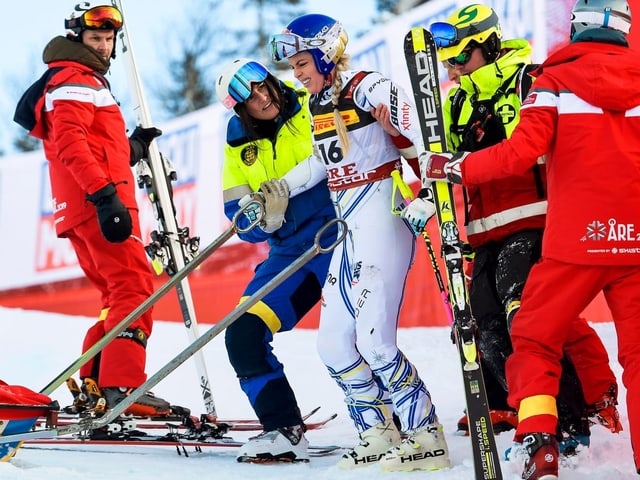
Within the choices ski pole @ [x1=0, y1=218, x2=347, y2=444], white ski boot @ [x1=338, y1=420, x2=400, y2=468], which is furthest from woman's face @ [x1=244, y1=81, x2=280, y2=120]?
white ski boot @ [x1=338, y1=420, x2=400, y2=468]

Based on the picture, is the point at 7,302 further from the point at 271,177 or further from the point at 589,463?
the point at 589,463

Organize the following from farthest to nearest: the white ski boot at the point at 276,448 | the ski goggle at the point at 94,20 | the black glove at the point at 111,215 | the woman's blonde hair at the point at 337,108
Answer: the ski goggle at the point at 94,20
the black glove at the point at 111,215
the white ski boot at the point at 276,448
the woman's blonde hair at the point at 337,108

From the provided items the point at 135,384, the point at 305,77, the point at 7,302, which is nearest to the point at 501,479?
the point at 305,77

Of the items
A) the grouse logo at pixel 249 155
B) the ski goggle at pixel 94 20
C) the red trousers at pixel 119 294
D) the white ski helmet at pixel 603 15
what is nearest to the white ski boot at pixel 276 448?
the red trousers at pixel 119 294

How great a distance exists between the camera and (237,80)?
5.01m

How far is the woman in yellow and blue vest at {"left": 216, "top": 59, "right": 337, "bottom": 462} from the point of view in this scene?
4.99m

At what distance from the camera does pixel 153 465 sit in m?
4.77

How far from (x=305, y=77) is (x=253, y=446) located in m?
1.84

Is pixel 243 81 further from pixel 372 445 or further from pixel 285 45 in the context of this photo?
pixel 372 445

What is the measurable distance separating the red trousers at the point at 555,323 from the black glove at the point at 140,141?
3.28 metres

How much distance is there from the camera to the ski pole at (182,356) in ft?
14.7

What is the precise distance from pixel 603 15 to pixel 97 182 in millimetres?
2974

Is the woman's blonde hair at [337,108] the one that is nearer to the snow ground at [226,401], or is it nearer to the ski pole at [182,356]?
the ski pole at [182,356]

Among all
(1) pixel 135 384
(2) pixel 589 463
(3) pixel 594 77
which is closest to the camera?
(3) pixel 594 77
